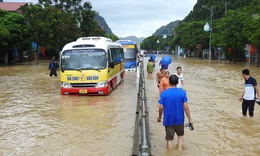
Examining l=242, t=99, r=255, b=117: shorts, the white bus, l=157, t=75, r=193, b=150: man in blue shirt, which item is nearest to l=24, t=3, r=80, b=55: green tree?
the white bus

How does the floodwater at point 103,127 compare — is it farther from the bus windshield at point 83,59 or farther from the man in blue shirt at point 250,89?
the bus windshield at point 83,59

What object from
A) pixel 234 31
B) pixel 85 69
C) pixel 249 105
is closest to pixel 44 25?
pixel 234 31

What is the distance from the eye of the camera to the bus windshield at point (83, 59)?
46.0 ft

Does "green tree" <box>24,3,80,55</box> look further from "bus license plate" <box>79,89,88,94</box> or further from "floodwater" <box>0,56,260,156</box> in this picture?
"bus license plate" <box>79,89,88,94</box>

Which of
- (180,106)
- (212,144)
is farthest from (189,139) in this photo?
(180,106)

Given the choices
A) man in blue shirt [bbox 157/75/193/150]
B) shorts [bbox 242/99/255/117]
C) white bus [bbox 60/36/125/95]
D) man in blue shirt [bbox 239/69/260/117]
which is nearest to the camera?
man in blue shirt [bbox 157/75/193/150]

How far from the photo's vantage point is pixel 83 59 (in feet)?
46.4

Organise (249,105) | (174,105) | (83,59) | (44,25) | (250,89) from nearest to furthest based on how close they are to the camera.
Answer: (174,105)
(250,89)
(249,105)
(83,59)
(44,25)

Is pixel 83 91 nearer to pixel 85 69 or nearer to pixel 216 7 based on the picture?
pixel 85 69

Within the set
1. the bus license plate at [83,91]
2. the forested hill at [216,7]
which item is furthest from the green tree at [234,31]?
the bus license plate at [83,91]

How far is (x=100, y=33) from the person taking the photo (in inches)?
2436

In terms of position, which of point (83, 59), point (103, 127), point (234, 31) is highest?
point (234, 31)

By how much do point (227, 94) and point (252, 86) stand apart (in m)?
6.30

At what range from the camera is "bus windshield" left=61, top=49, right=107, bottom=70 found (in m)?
14.0
